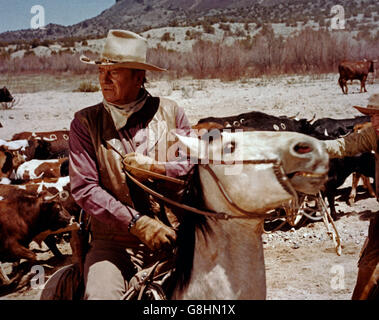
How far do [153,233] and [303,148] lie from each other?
927mm

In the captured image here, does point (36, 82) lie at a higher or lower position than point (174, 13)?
lower

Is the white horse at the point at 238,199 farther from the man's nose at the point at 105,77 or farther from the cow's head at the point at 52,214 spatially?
the cow's head at the point at 52,214

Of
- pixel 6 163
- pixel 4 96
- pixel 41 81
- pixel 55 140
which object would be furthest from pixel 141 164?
pixel 41 81

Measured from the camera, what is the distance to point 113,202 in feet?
8.26

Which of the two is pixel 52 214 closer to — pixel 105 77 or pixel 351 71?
pixel 105 77

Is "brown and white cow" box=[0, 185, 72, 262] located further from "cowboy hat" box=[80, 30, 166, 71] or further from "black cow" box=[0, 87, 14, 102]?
"black cow" box=[0, 87, 14, 102]

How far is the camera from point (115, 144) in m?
2.72

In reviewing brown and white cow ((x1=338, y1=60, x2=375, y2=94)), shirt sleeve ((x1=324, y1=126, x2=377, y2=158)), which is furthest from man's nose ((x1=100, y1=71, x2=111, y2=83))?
brown and white cow ((x1=338, y1=60, x2=375, y2=94))
